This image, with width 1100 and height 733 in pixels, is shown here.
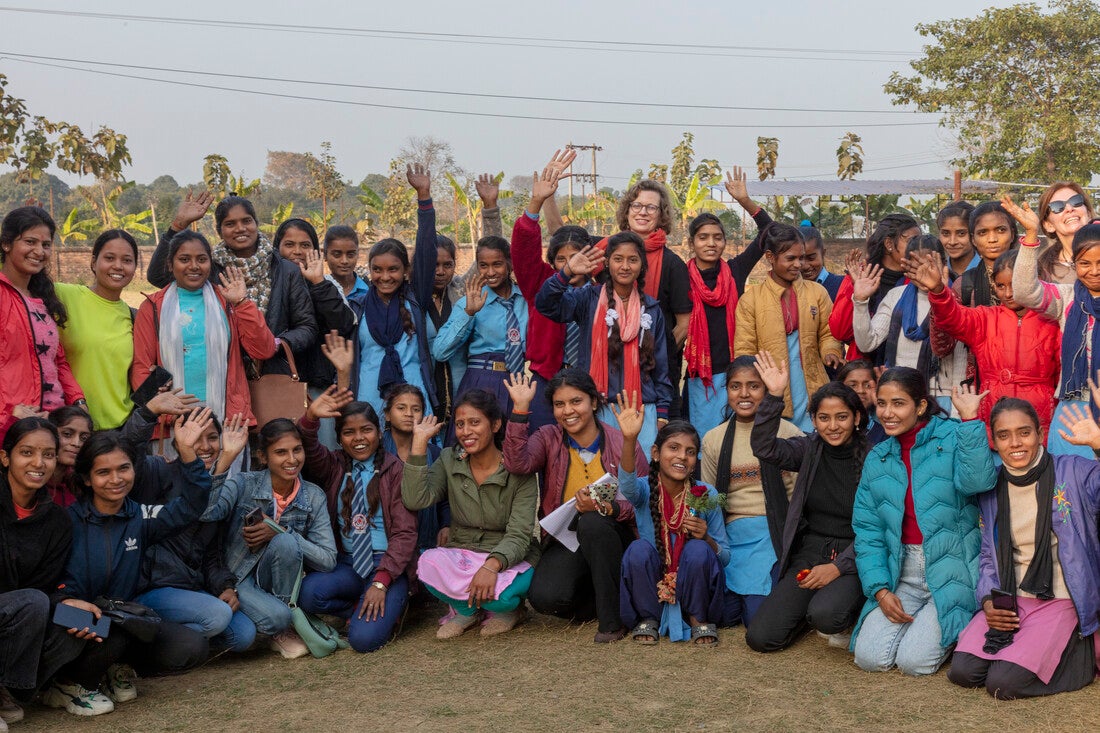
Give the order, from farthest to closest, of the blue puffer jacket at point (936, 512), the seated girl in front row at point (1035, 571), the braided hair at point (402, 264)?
the braided hair at point (402, 264)
the blue puffer jacket at point (936, 512)
the seated girl in front row at point (1035, 571)

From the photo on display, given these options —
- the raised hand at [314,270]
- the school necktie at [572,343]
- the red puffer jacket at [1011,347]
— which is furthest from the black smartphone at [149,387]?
the red puffer jacket at [1011,347]

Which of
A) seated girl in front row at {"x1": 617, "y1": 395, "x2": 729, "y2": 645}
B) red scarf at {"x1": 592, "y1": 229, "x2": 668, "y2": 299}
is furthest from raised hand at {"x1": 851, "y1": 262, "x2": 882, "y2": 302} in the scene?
seated girl in front row at {"x1": 617, "y1": 395, "x2": 729, "y2": 645}

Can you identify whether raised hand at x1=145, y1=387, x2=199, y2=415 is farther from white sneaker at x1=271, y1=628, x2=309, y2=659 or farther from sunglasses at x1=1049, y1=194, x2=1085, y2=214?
sunglasses at x1=1049, y1=194, x2=1085, y2=214

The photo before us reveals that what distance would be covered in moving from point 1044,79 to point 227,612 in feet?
101

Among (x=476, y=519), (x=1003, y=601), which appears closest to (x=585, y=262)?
(x=476, y=519)

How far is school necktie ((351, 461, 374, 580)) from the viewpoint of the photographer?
217 inches

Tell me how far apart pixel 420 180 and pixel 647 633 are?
9.39 ft

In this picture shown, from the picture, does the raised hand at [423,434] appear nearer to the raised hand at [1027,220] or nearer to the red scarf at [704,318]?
the red scarf at [704,318]

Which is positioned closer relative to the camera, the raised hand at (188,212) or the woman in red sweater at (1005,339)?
the woman in red sweater at (1005,339)

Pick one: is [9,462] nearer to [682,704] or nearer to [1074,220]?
[682,704]

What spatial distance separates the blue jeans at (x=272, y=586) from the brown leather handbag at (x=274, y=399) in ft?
2.58

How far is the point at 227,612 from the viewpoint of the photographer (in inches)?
197

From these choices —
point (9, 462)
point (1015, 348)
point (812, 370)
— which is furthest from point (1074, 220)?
point (9, 462)

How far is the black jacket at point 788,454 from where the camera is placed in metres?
5.27
